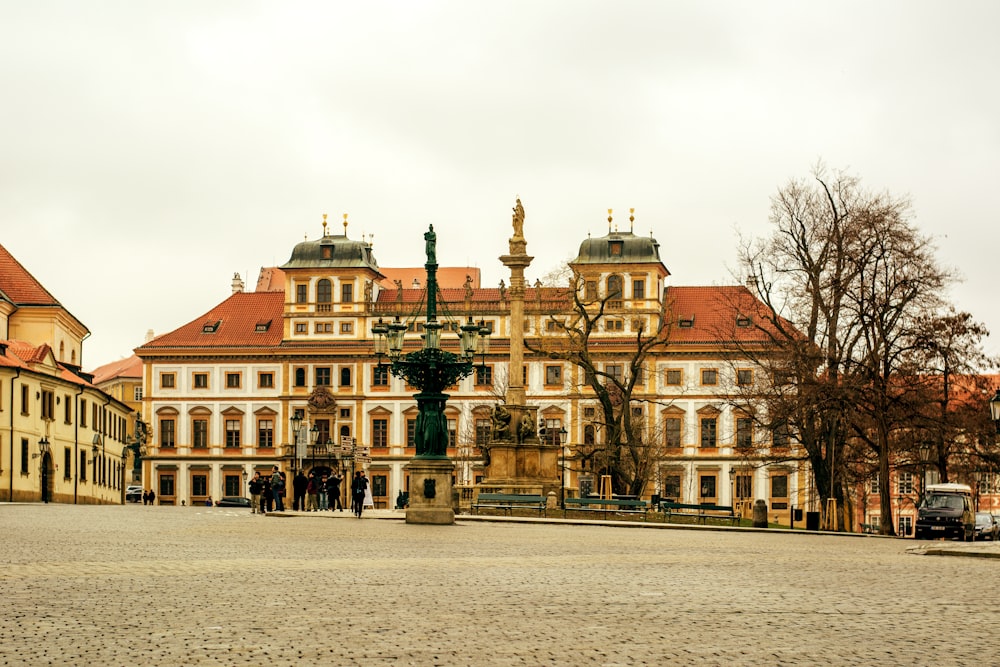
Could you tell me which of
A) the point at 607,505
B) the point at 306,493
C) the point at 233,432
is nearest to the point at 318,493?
the point at 306,493

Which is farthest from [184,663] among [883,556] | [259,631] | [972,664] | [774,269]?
[774,269]

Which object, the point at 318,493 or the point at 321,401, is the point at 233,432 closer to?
the point at 321,401

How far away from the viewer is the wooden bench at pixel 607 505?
161ft

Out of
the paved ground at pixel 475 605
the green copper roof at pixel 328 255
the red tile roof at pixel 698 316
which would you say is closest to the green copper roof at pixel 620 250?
the red tile roof at pixel 698 316

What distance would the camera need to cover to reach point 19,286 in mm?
84250

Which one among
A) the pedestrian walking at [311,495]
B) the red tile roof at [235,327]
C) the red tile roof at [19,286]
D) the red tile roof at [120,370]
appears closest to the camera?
the pedestrian walking at [311,495]

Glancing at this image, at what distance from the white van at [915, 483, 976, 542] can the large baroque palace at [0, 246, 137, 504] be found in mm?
35545

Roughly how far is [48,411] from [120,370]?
83.9 meters

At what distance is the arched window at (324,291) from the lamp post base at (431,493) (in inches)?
2959

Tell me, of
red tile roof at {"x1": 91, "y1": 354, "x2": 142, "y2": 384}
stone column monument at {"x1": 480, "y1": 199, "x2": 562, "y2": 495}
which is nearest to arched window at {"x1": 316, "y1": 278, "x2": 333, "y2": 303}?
red tile roof at {"x1": 91, "y1": 354, "x2": 142, "y2": 384}

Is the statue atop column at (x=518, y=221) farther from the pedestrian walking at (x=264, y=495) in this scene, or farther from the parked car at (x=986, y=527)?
the parked car at (x=986, y=527)

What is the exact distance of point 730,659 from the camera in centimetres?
1119

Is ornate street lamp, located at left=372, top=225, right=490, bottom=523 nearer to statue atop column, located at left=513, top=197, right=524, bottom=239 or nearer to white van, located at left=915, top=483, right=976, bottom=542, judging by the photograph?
statue atop column, located at left=513, top=197, right=524, bottom=239

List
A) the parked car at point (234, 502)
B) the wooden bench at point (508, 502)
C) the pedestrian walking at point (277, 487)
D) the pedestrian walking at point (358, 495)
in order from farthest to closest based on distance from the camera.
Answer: the parked car at point (234, 502)
the pedestrian walking at point (277, 487)
the pedestrian walking at point (358, 495)
the wooden bench at point (508, 502)
